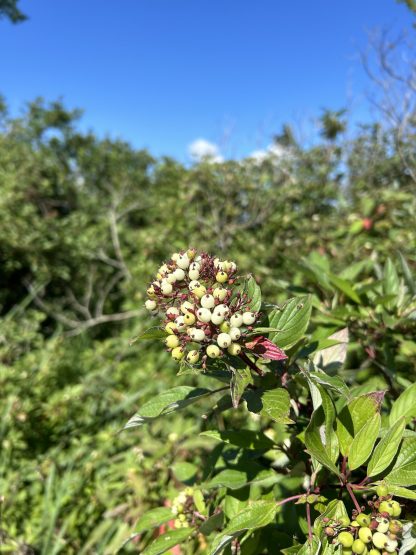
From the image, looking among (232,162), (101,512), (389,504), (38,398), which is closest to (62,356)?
(38,398)

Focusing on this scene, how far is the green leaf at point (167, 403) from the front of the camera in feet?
2.72

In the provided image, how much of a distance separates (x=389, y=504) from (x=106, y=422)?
8.26ft

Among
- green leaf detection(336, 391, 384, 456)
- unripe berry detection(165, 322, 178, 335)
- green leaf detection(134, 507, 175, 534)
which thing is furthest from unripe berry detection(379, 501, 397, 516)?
green leaf detection(134, 507, 175, 534)

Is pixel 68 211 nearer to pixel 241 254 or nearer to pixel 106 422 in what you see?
pixel 241 254

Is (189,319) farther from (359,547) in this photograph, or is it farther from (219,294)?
(359,547)

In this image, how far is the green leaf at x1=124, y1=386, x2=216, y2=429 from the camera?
2.72 feet

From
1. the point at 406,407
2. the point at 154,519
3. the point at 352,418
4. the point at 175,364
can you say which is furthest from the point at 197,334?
the point at 175,364

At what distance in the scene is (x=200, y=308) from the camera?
2.51ft

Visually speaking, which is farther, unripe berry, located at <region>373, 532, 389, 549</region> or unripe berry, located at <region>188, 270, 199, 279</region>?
unripe berry, located at <region>188, 270, 199, 279</region>

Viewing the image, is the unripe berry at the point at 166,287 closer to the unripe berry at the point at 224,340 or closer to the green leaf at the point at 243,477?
the unripe berry at the point at 224,340

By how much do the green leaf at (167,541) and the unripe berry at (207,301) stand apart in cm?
60

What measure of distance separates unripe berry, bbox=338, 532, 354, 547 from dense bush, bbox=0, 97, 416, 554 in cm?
2

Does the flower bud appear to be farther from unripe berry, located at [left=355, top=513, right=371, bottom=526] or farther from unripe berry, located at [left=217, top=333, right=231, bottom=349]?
unripe berry, located at [left=355, top=513, right=371, bottom=526]

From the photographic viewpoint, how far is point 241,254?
3.79 metres
